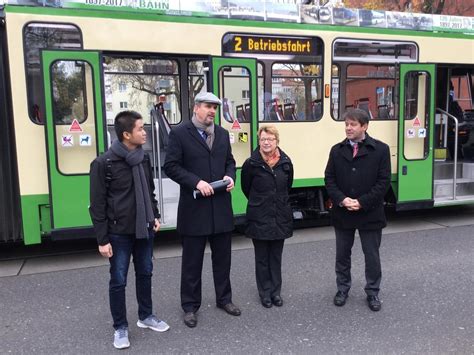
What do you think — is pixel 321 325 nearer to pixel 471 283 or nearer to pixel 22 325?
pixel 471 283

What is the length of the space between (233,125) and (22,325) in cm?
318

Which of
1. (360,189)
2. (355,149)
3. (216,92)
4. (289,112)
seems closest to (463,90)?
(289,112)

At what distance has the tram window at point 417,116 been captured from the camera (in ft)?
21.7

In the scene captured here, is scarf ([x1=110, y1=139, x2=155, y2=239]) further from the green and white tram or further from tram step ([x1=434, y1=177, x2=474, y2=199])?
tram step ([x1=434, y1=177, x2=474, y2=199])

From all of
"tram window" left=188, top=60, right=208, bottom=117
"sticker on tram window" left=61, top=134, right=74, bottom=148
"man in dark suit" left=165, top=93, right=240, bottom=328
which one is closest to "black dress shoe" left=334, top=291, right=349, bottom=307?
"man in dark suit" left=165, top=93, right=240, bottom=328

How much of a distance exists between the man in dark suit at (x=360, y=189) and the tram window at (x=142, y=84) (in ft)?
10.3

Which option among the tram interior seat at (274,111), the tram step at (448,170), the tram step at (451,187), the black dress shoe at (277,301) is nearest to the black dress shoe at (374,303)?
the black dress shoe at (277,301)

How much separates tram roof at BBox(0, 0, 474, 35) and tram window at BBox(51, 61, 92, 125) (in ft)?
2.12

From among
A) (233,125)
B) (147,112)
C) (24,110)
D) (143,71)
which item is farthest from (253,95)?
(24,110)

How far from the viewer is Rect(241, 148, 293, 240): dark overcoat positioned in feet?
12.8

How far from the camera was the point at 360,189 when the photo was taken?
3.90 metres

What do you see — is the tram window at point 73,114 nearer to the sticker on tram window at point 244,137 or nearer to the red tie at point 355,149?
the sticker on tram window at point 244,137

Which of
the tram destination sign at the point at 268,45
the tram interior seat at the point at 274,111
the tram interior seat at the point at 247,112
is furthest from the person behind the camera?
the tram interior seat at the point at 274,111

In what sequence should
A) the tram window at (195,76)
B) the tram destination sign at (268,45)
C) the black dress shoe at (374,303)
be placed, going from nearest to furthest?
the black dress shoe at (374,303), the tram destination sign at (268,45), the tram window at (195,76)
